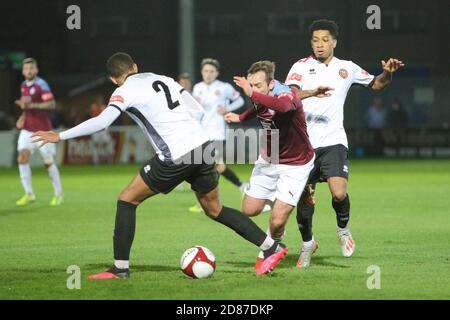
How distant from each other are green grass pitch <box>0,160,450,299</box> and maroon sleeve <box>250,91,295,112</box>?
155cm

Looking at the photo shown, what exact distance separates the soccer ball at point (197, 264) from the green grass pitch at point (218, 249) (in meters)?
0.10

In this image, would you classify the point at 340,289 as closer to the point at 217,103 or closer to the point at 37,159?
the point at 217,103

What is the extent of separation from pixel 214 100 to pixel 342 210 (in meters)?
7.30

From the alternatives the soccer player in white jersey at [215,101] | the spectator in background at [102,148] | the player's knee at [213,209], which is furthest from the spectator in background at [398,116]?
the player's knee at [213,209]

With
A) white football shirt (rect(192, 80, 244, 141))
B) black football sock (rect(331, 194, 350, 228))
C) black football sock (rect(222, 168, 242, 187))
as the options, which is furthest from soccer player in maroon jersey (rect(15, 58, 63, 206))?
black football sock (rect(331, 194, 350, 228))

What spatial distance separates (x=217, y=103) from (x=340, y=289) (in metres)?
9.39

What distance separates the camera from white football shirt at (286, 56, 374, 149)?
10790 millimetres

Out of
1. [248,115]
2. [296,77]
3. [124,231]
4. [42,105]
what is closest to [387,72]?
[296,77]

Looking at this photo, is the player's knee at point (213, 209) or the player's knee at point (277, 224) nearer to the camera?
the player's knee at point (213, 209)

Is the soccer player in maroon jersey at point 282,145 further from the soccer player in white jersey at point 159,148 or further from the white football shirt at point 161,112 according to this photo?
the white football shirt at point 161,112

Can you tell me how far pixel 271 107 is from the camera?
30.6 feet

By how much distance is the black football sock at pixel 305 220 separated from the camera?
34.0 feet

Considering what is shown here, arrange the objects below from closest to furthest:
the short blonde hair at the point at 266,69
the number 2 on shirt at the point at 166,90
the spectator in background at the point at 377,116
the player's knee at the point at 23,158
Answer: the number 2 on shirt at the point at 166,90 → the short blonde hair at the point at 266,69 → the player's knee at the point at 23,158 → the spectator in background at the point at 377,116

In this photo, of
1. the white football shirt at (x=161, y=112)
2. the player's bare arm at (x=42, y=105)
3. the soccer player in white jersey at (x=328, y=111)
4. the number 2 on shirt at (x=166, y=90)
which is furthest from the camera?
the player's bare arm at (x=42, y=105)
